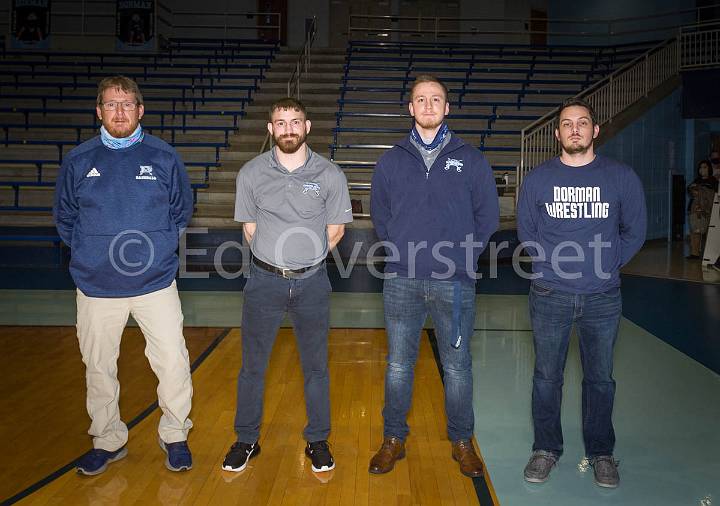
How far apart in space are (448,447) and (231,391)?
4.88 ft

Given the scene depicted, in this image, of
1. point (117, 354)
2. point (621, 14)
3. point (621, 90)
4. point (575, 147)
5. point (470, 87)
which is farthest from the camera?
point (621, 14)

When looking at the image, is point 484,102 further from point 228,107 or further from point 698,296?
point 698,296

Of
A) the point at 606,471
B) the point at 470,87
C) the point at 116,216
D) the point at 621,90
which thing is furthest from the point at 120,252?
the point at 470,87

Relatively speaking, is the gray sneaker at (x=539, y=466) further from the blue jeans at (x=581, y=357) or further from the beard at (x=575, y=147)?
the beard at (x=575, y=147)

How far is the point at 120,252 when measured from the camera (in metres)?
3.20

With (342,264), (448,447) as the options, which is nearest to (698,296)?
(342,264)

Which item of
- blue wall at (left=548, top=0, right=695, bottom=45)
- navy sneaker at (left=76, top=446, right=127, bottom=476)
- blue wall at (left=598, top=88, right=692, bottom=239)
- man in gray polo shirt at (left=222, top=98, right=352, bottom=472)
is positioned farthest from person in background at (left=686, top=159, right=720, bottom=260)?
navy sneaker at (left=76, top=446, right=127, bottom=476)

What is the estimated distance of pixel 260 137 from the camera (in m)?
13.0

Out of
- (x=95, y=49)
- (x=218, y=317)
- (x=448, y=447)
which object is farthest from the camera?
(x=95, y=49)

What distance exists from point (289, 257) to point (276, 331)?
0.34 metres

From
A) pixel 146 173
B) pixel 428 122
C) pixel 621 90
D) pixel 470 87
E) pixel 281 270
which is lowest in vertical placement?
pixel 281 270

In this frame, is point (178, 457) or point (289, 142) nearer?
point (289, 142)

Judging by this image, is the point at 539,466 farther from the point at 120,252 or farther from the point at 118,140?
the point at 118,140

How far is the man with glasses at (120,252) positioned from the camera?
10.5 ft
